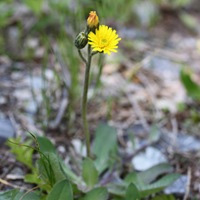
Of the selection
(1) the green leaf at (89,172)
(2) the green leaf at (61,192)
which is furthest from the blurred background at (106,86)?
(1) the green leaf at (89,172)

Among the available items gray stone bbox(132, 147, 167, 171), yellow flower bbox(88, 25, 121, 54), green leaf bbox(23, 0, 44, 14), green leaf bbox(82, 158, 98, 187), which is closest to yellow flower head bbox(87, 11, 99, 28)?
yellow flower bbox(88, 25, 121, 54)

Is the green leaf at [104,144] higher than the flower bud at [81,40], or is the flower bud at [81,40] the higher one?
the flower bud at [81,40]

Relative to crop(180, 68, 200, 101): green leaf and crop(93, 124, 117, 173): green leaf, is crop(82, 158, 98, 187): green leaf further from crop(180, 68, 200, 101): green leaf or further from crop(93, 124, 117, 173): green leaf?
crop(180, 68, 200, 101): green leaf

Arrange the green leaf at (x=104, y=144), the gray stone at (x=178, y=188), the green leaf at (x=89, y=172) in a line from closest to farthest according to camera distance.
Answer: the green leaf at (x=89, y=172), the gray stone at (x=178, y=188), the green leaf at (x=104, y=144)

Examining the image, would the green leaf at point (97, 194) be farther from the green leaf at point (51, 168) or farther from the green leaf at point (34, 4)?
the green leaf at point (34, 4)

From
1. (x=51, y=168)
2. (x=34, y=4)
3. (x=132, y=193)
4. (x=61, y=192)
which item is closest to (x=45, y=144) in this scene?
(x=51, y=168)

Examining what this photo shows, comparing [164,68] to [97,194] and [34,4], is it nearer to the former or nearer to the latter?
[34,4]

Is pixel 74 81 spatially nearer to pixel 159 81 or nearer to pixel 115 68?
pixel 115 68

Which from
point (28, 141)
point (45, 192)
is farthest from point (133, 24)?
point (45, 192)
